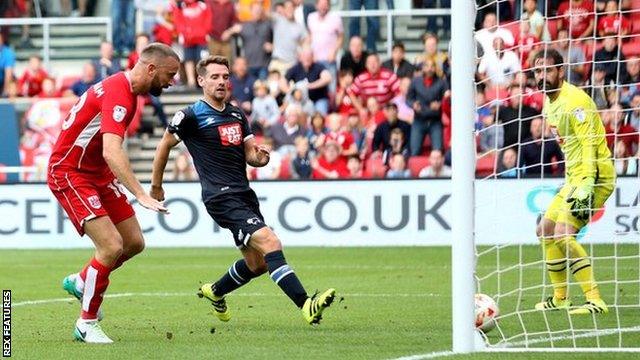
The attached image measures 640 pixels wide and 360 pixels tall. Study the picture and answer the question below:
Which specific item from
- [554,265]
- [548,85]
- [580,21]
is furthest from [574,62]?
[554,265]

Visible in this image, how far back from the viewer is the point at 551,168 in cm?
1938

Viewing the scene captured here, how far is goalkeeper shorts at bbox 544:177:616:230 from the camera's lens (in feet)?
39.3

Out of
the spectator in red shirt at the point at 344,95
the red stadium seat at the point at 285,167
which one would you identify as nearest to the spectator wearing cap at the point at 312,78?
the spectator in red shirt at the point at 344,95

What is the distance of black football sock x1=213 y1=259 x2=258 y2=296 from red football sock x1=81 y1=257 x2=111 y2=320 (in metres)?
1.39

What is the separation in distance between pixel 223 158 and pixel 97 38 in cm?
1620

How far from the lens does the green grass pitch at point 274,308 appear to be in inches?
373

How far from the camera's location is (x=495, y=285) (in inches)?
564

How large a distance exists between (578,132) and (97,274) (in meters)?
4.38

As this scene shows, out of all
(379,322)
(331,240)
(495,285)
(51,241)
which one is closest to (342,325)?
(379,322)

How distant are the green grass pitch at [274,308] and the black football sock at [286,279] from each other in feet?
0.94

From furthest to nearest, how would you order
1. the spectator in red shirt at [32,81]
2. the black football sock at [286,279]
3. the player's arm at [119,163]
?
the spectator in red shirt at [32,81] → the black football sock at [286,279] → the player's arm at [119,163]

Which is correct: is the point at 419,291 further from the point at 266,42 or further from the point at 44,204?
the point at 266,42

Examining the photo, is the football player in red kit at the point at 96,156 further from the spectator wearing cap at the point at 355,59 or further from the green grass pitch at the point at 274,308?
the spectator wearing cap at the point at 355,59

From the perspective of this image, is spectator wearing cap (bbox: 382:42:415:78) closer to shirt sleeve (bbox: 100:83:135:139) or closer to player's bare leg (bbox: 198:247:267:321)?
player's bare leg (bbox: 198:247:267:321)
